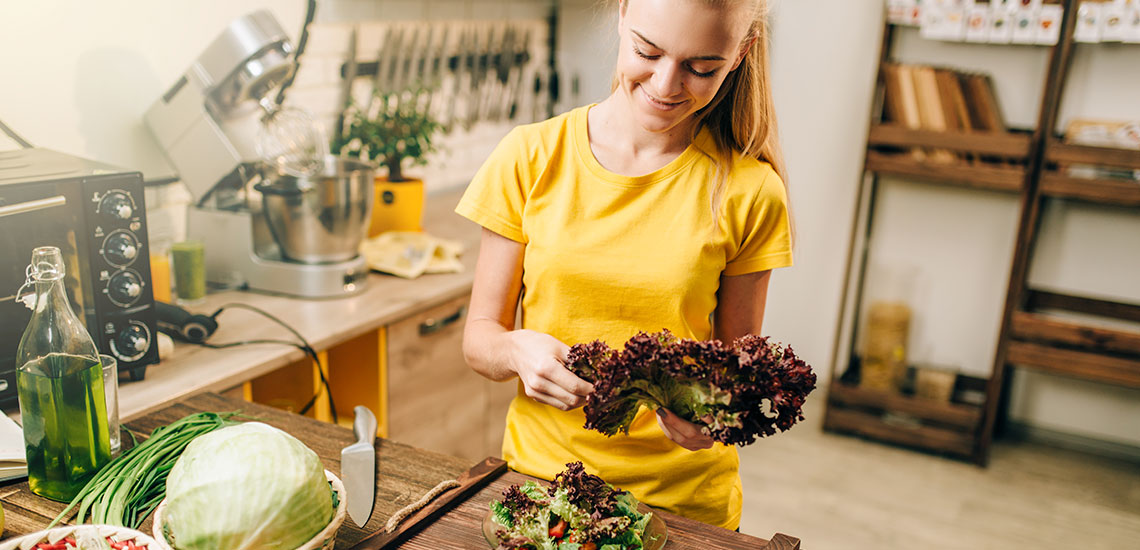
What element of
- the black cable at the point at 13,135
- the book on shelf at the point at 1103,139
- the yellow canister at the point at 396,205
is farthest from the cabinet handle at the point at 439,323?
the book on shelf at the point at 1103,139

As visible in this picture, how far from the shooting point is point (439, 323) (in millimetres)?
2299

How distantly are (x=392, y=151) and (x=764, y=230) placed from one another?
159 centimetres

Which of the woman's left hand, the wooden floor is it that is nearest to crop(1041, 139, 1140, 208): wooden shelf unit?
the wooden floor

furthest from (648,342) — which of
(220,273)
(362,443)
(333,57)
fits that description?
(333,57)

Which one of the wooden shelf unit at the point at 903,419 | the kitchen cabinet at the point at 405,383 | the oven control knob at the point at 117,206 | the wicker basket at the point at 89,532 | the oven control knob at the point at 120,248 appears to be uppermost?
the oven control knob at the point at 117,206

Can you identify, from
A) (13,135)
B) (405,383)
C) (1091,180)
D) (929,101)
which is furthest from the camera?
(929,101)

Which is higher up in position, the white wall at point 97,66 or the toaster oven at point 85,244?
the white wall at point 97,66

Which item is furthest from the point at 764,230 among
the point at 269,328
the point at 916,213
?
the point at 916,213

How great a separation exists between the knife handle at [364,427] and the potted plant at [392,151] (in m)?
1.33

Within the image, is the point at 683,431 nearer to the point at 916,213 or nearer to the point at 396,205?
the point at 396,205

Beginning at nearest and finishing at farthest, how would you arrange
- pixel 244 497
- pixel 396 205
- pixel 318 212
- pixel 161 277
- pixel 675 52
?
pixel 244 497 → pixel 675 52 → pixel 161 277 → pixel 318 212 → pixel 396 205

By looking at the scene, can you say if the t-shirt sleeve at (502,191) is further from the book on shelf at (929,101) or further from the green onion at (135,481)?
the book on shelf at (929,101)

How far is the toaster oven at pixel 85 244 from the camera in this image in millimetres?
1391

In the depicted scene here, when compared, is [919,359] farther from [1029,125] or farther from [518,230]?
[518,230]
